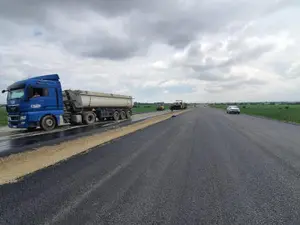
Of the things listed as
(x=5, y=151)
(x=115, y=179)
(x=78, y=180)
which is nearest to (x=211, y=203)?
(x=115, y=179)

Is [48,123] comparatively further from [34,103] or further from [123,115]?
[123,115]

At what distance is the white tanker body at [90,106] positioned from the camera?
2122 cm

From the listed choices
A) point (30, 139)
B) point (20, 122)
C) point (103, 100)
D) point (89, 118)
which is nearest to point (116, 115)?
point (103, 100)

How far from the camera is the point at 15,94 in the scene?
15.8 metres

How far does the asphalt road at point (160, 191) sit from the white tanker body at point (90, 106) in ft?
46.9

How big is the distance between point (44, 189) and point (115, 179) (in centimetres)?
144

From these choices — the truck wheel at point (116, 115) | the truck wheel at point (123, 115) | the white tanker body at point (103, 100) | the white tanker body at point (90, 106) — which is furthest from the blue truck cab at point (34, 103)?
the truck wheel at point (123, 115)

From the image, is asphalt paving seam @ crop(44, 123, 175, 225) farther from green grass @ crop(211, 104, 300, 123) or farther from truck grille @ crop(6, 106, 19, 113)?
green grass @ crop(211, 104, 300, 123)

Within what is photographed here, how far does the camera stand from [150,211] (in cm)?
374

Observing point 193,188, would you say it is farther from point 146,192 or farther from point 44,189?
point 44,189

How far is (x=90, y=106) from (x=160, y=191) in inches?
756

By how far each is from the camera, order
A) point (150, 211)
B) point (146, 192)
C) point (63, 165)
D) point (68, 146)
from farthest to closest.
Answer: point (68, 146), point (63, 165), point (146, 192), point (150, 211)

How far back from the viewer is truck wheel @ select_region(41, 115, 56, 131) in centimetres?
1611

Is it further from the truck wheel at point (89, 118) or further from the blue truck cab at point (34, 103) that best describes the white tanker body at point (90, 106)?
the blue truck cab at point (34, 103)
